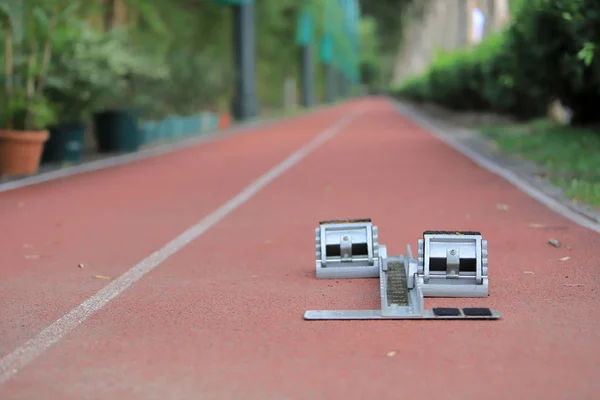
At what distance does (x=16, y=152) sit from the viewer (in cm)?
1523

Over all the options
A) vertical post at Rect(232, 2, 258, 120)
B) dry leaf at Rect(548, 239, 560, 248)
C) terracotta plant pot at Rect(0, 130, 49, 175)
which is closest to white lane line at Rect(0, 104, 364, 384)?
dry leaf at Rect(548, 239, 560, 248)

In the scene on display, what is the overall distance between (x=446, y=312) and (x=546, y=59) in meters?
14.3

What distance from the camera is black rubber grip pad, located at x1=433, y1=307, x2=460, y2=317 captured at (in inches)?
219

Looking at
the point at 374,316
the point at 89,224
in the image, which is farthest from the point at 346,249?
the point at 89,224

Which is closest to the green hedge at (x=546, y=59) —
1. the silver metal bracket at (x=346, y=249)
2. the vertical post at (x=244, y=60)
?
the silver metal bracket at (x=346, y=249)

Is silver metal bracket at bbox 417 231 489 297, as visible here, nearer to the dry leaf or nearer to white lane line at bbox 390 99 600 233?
the dry leaf

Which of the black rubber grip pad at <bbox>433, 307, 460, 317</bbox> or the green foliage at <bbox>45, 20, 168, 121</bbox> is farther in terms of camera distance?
the green foliage at <bbox>45, 20, 168, 121</bbox>

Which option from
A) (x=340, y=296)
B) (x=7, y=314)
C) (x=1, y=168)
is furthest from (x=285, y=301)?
(x=1, y=168)

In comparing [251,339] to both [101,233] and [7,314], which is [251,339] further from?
[101,233]

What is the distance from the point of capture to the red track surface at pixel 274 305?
441cm

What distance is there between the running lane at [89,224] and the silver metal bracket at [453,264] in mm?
2287

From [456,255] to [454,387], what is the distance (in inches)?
74.9

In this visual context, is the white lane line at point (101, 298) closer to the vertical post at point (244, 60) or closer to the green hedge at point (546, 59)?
the green hedge at point (546, 59)

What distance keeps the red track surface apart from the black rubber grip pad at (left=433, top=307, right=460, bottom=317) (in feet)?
0.36
